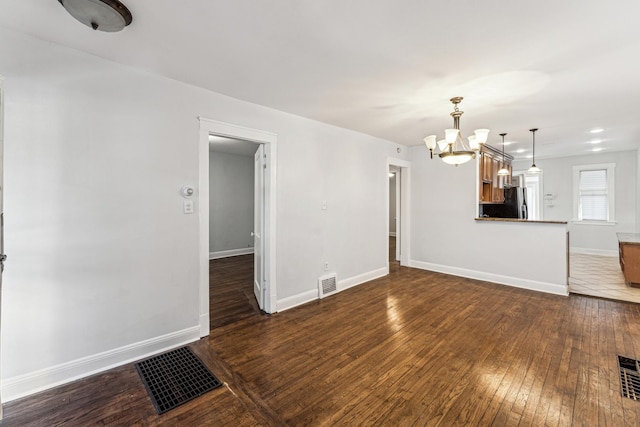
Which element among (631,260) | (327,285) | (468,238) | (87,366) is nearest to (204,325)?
(87,366)

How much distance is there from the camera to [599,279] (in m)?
4.98

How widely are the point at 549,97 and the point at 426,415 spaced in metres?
3.46

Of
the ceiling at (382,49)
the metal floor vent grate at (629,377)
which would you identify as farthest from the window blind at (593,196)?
the metal floor vent grate at (629,377)

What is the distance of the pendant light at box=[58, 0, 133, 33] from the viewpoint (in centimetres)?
159

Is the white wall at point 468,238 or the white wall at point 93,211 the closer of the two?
the white wall at point 93,211

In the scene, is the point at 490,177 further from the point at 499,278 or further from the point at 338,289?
the point at 338,289

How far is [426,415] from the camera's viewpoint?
1833 millimetres

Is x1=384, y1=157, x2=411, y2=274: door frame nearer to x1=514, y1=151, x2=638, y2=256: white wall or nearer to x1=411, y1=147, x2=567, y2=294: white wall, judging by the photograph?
x1=411, y1=147, x2=567, y2=294: white wall

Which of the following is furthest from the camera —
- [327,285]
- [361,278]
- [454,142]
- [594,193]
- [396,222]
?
[594,193]

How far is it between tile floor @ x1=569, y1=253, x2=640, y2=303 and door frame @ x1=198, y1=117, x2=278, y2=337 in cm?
464

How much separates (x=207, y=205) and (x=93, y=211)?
930mm

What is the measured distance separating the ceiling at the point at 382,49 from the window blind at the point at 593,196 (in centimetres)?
456

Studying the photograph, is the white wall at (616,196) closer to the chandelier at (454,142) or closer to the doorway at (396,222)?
the doorway at (396,222)

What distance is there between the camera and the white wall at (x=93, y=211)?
78.8 inches
